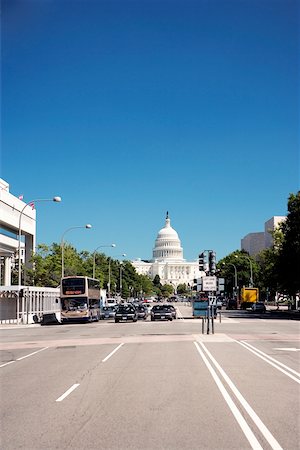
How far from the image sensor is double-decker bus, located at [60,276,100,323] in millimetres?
51625

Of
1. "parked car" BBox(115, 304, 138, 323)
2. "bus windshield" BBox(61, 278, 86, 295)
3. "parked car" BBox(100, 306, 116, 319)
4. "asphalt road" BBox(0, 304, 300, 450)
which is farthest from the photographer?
"parked car" BBox(100, 306, 116, 319)

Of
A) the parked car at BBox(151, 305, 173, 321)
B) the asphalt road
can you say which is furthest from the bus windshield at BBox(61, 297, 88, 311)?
the asphalt road

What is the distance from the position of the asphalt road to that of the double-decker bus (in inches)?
1169

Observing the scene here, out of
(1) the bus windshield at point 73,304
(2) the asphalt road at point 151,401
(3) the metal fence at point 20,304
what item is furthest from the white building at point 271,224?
(2) the asphalt road at point 151,401

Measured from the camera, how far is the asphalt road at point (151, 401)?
8555 mm

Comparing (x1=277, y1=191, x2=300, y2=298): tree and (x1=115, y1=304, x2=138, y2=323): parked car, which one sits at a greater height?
(x1=277, y1=191, x2=300, y2=298): tree

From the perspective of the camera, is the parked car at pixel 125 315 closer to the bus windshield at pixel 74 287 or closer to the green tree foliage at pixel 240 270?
the bus windshield at pixel 74 287

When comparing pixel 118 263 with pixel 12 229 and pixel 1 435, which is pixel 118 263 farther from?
pixel 1 435

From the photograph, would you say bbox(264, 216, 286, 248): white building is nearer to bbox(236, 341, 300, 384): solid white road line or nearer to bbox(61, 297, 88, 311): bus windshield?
bbox(61, 297, 88, 311): bus windshield

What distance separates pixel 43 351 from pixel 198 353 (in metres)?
6.09

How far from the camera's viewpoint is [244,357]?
20406 millimetres

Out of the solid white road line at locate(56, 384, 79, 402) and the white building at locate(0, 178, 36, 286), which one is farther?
the white building at locate(0, 178, 36, 286)

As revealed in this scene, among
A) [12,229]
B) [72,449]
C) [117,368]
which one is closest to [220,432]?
[72,449]

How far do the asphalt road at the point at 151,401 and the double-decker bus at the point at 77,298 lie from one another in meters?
29.7
